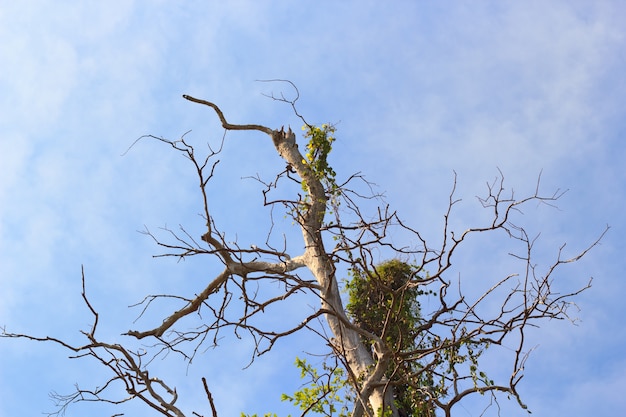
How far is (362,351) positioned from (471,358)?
103cm

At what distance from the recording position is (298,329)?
15.9ft

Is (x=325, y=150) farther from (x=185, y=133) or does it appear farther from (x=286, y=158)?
(x=185, y=133)

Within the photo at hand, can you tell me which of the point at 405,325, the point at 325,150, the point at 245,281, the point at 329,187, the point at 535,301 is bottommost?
the point at 535,301

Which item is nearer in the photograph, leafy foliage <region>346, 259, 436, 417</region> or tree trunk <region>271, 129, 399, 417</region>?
tree trunk <region>271, 129, 399, 417</region>

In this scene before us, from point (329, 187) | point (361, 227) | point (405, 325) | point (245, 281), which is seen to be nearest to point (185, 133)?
point (245, 281)

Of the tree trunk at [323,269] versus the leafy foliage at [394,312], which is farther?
the leafy foliage at [394,312]

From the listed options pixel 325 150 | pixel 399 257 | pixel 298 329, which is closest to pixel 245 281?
pixel 298 329

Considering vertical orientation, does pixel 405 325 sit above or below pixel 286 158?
below

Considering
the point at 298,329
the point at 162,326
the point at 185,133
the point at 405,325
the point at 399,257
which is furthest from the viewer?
the point at 399,257

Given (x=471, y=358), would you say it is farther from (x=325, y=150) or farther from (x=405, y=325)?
(x=325, y=150)

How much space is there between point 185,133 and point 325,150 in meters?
2.48

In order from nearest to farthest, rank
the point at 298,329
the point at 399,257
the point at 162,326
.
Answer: the point at 298,329
the point at 162,326
the point at 399,257

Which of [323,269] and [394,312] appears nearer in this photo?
[323,269]

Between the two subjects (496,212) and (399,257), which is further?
(399,257)
